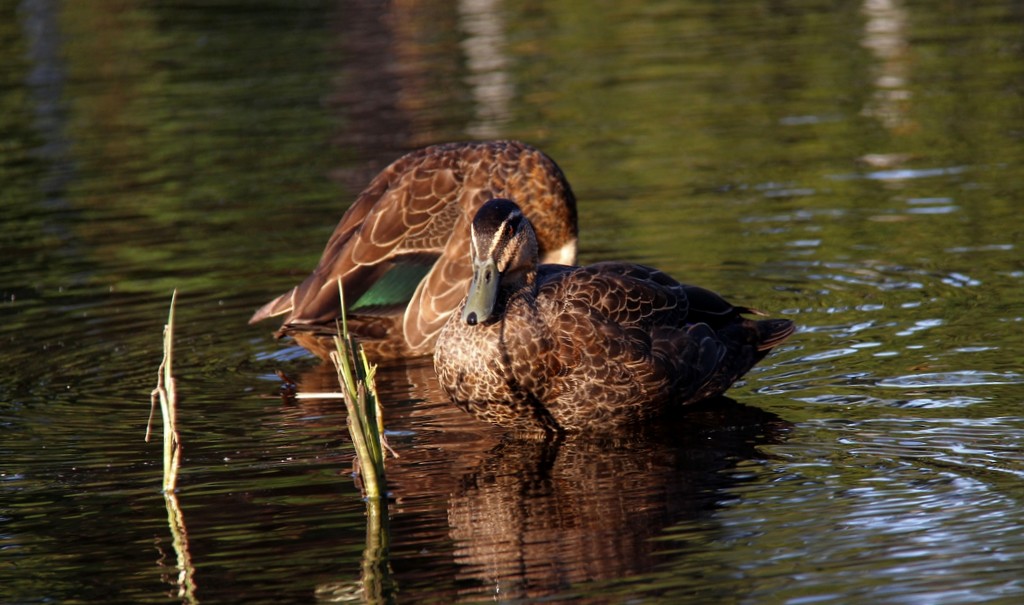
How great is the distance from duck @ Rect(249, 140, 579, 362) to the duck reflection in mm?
988

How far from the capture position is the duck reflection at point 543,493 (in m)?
5.92

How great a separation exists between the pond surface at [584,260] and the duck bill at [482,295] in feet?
2.36

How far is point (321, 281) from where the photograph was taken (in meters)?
9.64

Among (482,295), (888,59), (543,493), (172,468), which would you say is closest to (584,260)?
(482,295)

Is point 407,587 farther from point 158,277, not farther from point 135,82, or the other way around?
point 135,82

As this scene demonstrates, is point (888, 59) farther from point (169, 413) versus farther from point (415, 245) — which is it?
point (169, 413)

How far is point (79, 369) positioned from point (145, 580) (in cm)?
372

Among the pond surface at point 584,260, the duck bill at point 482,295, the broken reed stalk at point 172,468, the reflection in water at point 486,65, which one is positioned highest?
the duck bill at point 482,295

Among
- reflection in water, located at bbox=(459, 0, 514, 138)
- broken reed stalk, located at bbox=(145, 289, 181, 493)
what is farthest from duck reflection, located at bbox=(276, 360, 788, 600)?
reflection in water, located at bbox=(459, 0, 514, 138)

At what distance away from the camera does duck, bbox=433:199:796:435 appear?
7.30 meters

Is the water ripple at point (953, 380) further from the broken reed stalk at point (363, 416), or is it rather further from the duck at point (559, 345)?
the broken reed stalk at point (363, 416)

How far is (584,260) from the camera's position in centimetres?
1137

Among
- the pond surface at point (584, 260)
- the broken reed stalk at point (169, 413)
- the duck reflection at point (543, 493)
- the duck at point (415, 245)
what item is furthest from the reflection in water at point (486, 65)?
the broken reed stalk at point (169, 413)

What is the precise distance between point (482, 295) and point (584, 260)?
419 cm
